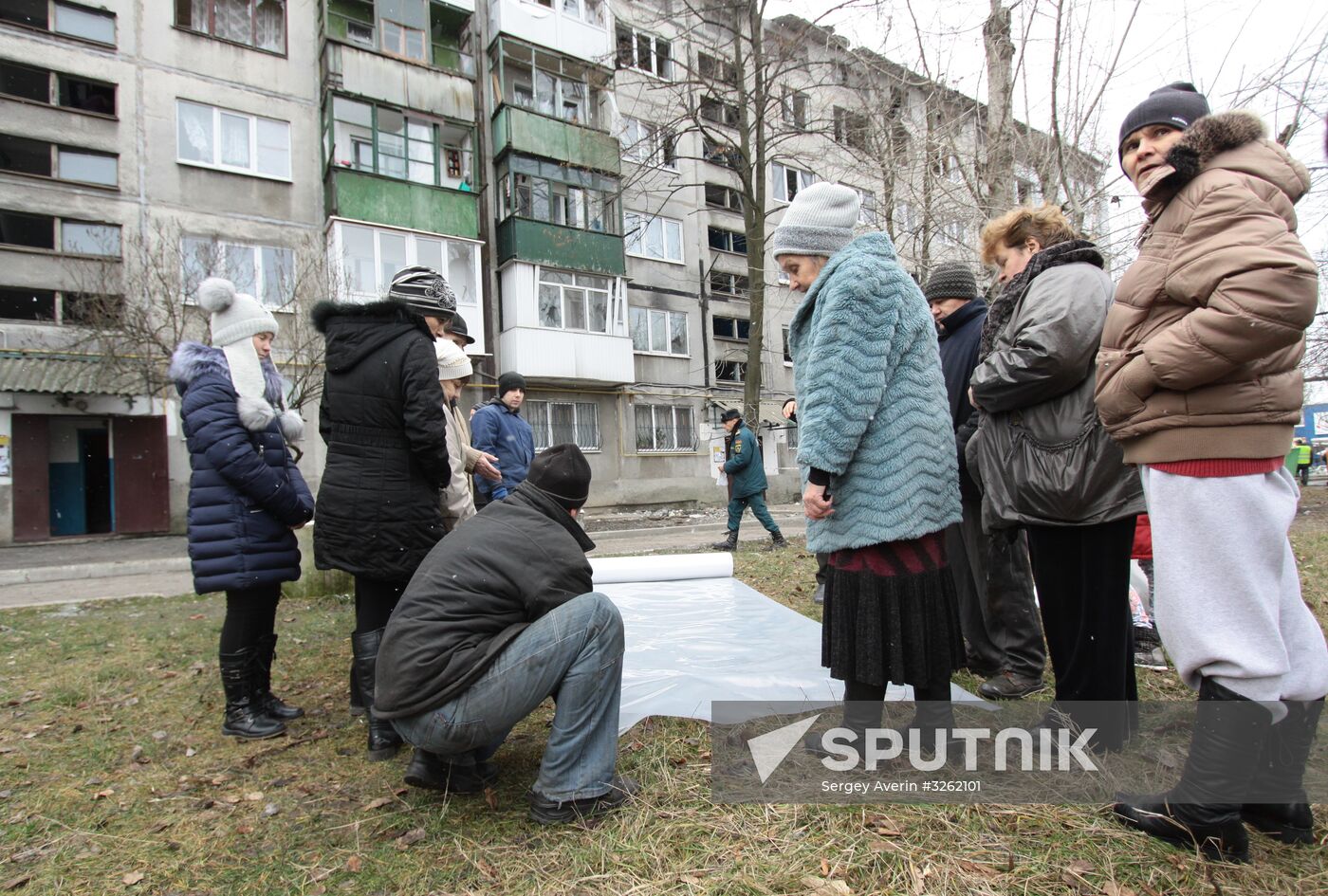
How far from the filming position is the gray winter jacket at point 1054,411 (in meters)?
2.21

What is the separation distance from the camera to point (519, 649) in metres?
2.00

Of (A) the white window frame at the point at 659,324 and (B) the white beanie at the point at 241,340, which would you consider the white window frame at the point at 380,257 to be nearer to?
(A) the white window frame at the point at 659,324

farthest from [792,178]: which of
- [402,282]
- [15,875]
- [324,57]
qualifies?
[15,875]

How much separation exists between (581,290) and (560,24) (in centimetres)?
746

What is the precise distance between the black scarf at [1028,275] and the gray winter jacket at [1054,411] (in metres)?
0.03

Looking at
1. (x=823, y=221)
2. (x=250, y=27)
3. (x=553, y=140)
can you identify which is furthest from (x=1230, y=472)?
(x=250, y=27)

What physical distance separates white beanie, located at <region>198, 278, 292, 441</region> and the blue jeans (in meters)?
1.51

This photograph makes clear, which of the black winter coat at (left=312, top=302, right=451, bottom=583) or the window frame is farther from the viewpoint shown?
the window frame

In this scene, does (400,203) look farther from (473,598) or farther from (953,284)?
(473,598)

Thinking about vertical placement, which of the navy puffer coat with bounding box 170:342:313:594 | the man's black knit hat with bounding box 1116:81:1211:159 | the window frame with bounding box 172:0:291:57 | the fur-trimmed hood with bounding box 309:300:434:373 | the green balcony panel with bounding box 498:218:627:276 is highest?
the window frame with bounding box 172:0:291:57

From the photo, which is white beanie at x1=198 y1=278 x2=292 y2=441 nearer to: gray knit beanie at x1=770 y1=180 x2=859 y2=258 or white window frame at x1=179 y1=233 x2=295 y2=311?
gray knit beanie at x1=770 y1=180 x2=859 y2=258

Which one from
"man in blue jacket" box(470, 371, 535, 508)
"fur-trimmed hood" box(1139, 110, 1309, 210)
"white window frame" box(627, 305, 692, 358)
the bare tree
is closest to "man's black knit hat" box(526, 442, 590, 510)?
"fur-trimmed hood" box(1139, 110, 1309, 210)

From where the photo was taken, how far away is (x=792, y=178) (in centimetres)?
2575

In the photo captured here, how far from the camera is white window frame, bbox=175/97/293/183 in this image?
53.6 ft
